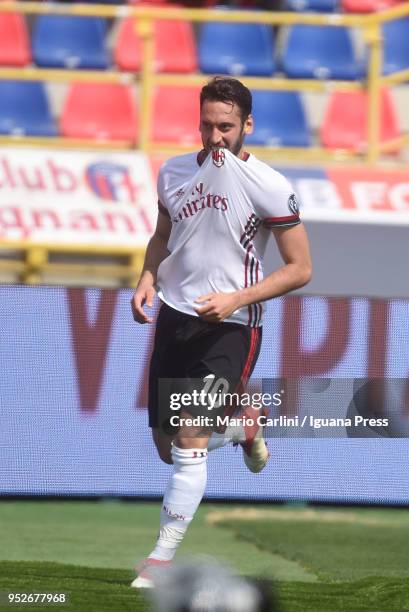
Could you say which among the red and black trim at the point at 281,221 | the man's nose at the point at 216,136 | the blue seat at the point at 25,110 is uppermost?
the man's nose at the point at 216,136

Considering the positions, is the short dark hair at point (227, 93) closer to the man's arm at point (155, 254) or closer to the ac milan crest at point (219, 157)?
the ac milan crest at point (219, 157)

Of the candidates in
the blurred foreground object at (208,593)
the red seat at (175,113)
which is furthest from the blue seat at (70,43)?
the blurred foreground object at (208,593)

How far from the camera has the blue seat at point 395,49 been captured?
12.5 m

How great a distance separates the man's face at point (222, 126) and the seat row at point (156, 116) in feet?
21.7

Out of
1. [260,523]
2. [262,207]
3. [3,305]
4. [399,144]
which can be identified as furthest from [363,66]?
[262,207]

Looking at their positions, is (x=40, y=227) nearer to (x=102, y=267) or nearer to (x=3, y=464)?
(x=102, y=267)

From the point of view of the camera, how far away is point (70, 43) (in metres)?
11.6

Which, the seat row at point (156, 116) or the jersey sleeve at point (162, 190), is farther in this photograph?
the seat row at point (156, 116)

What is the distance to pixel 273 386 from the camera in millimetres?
5688

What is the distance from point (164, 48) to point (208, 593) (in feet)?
32.4

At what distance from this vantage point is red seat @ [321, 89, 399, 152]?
38.2 ft

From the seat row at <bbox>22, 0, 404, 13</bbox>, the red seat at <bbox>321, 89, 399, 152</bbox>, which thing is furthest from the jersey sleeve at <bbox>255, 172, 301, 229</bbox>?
the seat row at <bbox>22, 0, 404, 13</bbox>

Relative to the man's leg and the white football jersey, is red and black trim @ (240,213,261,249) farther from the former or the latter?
the man's leg

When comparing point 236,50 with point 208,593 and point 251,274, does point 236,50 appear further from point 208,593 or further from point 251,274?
point 208,593
